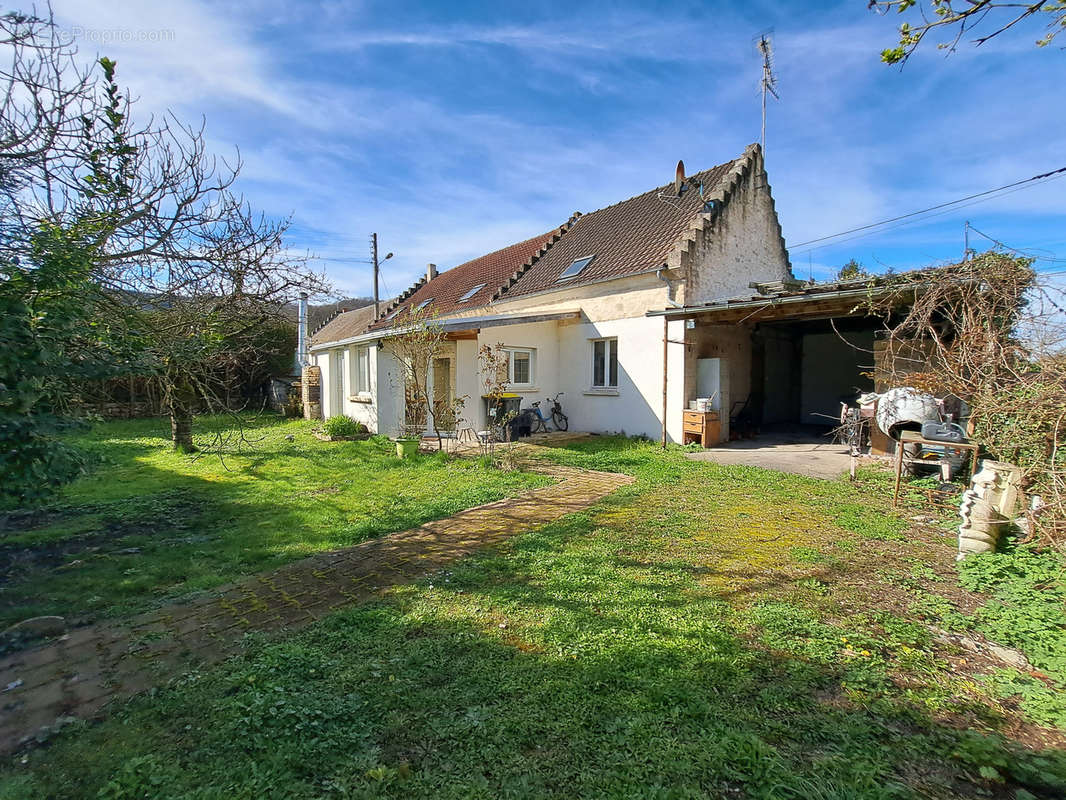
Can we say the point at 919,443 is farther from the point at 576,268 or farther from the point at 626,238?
the point at 576,268

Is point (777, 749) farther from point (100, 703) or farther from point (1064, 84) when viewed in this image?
point (1064, 84)

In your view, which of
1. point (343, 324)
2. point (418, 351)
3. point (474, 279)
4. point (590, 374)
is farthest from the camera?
point (343, 324)

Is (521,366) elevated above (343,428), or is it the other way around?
(521,366)

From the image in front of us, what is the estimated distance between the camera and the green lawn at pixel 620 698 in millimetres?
2146

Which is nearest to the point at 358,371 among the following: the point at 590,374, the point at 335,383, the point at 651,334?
the point at 335,383

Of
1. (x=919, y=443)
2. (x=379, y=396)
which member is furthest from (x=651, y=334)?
(x=379, y=396)

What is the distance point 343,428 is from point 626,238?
9898 mm

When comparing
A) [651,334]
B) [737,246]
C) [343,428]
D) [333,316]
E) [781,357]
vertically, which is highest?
[333,316]

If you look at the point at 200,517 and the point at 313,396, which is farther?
the point at 313,396

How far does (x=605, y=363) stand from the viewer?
1295 centimetres

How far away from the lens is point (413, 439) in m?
10.5

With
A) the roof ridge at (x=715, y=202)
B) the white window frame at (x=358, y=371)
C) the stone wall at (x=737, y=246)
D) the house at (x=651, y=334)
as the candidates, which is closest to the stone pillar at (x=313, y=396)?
the house at (x=651, y=334)

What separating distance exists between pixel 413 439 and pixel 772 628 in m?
8.33

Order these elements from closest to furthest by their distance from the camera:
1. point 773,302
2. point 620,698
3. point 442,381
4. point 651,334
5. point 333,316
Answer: point 620,698
point 773,302
point 651,334
point 442,381
point 333,316
